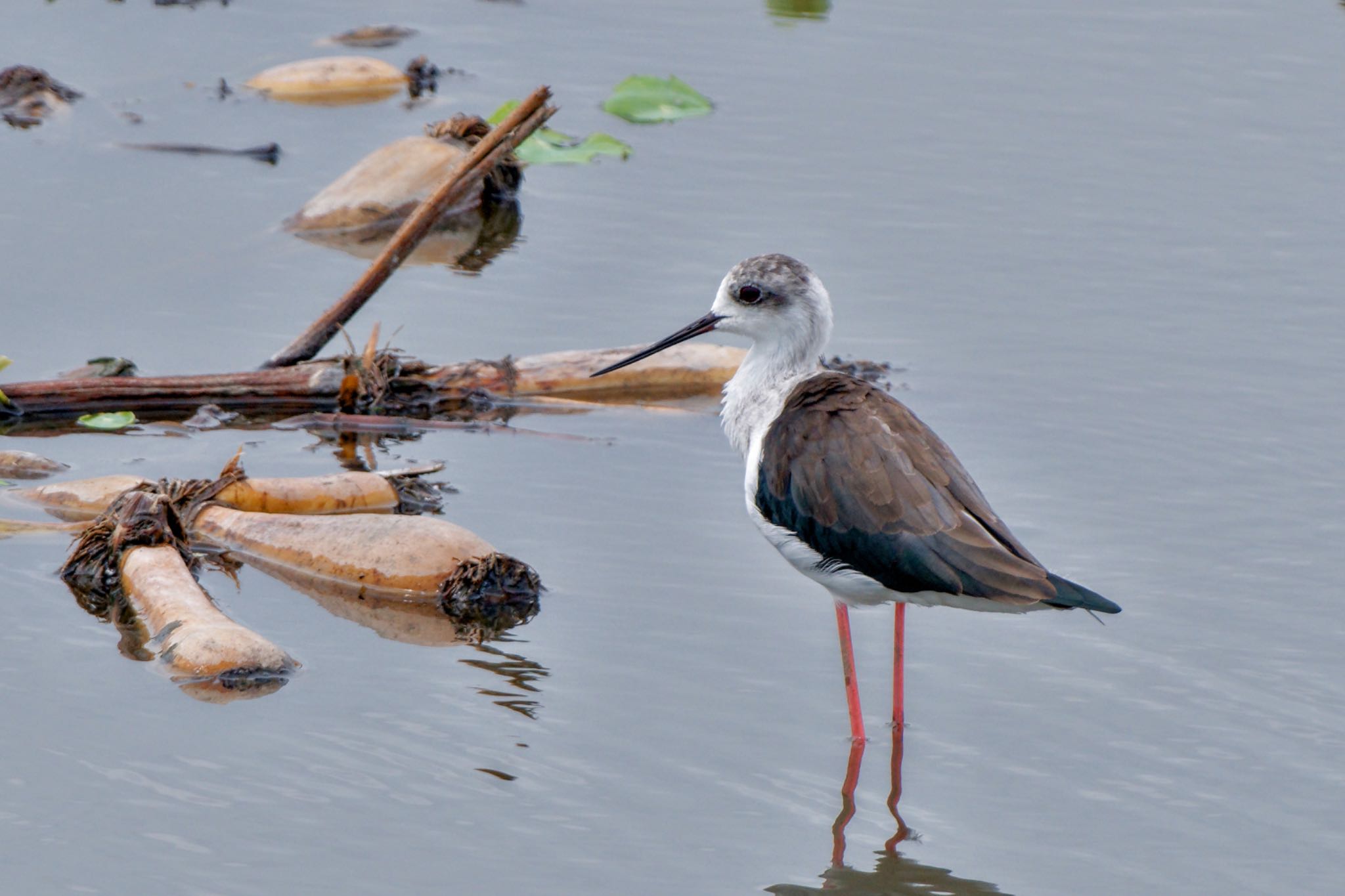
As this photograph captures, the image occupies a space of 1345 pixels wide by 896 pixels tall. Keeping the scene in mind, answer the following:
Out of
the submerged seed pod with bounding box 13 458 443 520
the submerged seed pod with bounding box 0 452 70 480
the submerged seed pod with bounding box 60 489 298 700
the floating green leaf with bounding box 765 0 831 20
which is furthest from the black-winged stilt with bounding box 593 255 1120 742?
the floating green leaf with bounding box 765 0 831 20

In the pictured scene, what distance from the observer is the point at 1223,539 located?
800 centimetres

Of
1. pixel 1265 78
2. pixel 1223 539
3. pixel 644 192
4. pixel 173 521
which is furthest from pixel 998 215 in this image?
pixel 173 521

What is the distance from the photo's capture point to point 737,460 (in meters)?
8.80

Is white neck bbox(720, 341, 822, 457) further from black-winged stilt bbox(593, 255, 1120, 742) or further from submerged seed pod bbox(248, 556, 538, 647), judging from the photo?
submerged seed pod bbox(248, 556, 538, 647)

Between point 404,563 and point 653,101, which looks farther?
point 653,101

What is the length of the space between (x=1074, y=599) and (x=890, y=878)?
1.12 m

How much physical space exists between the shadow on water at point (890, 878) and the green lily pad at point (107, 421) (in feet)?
14.3

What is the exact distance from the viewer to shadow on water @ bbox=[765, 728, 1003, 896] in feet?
18.1

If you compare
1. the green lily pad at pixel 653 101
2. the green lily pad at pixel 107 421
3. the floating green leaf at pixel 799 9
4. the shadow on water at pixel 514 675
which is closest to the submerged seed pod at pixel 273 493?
the green lily pad at pixel 107 421

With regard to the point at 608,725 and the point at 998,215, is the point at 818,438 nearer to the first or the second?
the point at 608,725

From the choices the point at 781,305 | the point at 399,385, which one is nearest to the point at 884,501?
the point at 781,305

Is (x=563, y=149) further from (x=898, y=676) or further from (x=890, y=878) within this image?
(x=890, y=878)

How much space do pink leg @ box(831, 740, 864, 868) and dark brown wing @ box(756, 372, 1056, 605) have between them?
2.03 ft

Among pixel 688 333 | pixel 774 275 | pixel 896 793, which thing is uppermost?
pixel 774 275
